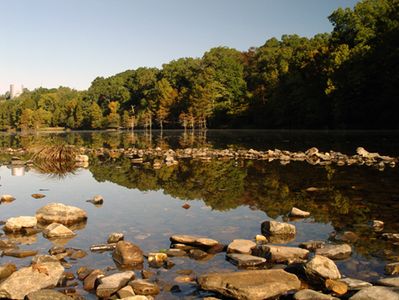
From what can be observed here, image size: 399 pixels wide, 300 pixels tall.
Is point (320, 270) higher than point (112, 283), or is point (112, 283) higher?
point (320, 270)

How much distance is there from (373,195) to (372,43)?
209 ft

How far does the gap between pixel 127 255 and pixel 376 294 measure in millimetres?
4233

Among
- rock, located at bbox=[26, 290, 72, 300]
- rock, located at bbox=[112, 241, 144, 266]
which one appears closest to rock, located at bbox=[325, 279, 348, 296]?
rock, located at bbox=[112, 241, 144, 266]

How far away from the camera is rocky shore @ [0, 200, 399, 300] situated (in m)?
5.84

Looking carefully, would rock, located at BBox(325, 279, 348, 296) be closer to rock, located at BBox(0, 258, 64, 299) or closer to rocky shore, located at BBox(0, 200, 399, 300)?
rocky shore, located at BBox(0, 200, 399, 300)

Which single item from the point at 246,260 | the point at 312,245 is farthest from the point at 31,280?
the point at 312,245

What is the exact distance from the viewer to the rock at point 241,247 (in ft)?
25.5

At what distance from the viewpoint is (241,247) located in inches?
310

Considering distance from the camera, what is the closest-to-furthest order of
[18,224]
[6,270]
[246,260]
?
[6,270]
[246,260]
[18,224]

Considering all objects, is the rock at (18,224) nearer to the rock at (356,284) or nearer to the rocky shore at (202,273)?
the rocky shore at (202,273)

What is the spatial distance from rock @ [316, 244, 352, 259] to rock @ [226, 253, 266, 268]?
1.23 m

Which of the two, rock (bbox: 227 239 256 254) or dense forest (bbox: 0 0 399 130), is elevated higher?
dense forest (bbox: 0 0 399 130)

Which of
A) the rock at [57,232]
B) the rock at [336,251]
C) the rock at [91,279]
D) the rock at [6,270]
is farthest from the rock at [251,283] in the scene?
the rock at [57,232]

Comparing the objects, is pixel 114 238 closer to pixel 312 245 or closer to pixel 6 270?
pixel 6 270
